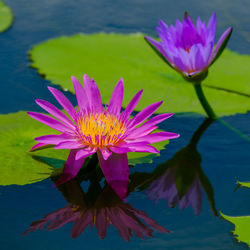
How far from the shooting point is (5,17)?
2.84 meters

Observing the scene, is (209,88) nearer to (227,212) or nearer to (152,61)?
(152,61)

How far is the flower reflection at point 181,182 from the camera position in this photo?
1495 millimetres

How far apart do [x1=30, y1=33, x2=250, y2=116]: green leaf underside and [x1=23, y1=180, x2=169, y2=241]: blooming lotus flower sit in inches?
26.1

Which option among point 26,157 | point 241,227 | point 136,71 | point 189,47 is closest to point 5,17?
point 136,71

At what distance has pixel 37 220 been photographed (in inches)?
54.6

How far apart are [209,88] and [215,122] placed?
0.29 metres

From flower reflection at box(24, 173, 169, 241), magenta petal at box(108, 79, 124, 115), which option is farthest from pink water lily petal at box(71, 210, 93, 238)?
magenta petal at box(108, 79, 124, 115)

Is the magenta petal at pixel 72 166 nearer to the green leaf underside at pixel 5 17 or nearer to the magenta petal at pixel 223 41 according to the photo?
the magenta petal at pixel 223 41

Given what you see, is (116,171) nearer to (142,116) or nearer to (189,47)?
(142,116)

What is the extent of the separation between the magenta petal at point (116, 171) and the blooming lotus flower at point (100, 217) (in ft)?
0.17

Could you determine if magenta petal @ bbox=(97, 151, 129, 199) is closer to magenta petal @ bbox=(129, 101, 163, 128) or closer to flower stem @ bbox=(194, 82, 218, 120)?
magenta petal @ bbox=(129, 101, 163, 128)

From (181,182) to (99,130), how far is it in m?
0.33

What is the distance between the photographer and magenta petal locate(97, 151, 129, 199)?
1416mm

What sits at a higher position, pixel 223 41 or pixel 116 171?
pixel 223 41
